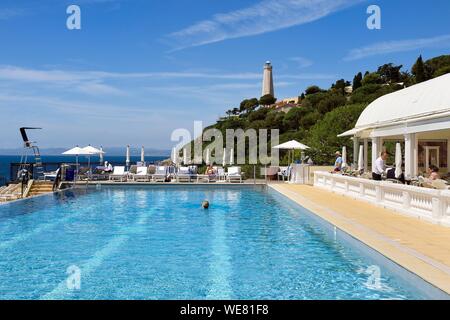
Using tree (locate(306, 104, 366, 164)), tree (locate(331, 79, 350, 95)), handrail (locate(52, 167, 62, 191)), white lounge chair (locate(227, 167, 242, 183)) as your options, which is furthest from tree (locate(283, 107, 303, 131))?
handrail (locate(52, 167, 62, 191))

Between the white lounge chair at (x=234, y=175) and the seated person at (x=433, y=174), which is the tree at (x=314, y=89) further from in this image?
the seated person at (x=433, y=174)

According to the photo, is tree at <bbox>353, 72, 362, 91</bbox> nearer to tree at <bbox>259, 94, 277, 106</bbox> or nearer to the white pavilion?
tree at <bbox>259, 94, 277, 106</bbox>

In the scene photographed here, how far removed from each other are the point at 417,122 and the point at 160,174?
13.5 metres

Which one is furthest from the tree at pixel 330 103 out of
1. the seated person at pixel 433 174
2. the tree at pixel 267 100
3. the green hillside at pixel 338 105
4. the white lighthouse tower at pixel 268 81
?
the seated person at pixel 433 174

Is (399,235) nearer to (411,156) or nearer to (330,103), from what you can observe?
(411,156)

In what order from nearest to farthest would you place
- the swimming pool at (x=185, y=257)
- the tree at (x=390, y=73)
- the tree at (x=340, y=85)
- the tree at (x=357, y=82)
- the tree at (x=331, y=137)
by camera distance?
the swimming pool at (x=185, y=257), the tree at (x=331, y=137), the tree at (x=390, y=73), the tree at (x=357, y=82), the tree at (x=340, y=85)

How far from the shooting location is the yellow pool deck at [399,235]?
5707 millimetres

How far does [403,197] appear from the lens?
10883 mm

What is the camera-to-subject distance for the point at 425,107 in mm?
15906

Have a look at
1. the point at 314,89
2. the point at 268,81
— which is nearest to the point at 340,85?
the point at 314,89

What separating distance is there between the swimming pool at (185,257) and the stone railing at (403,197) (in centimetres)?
189
